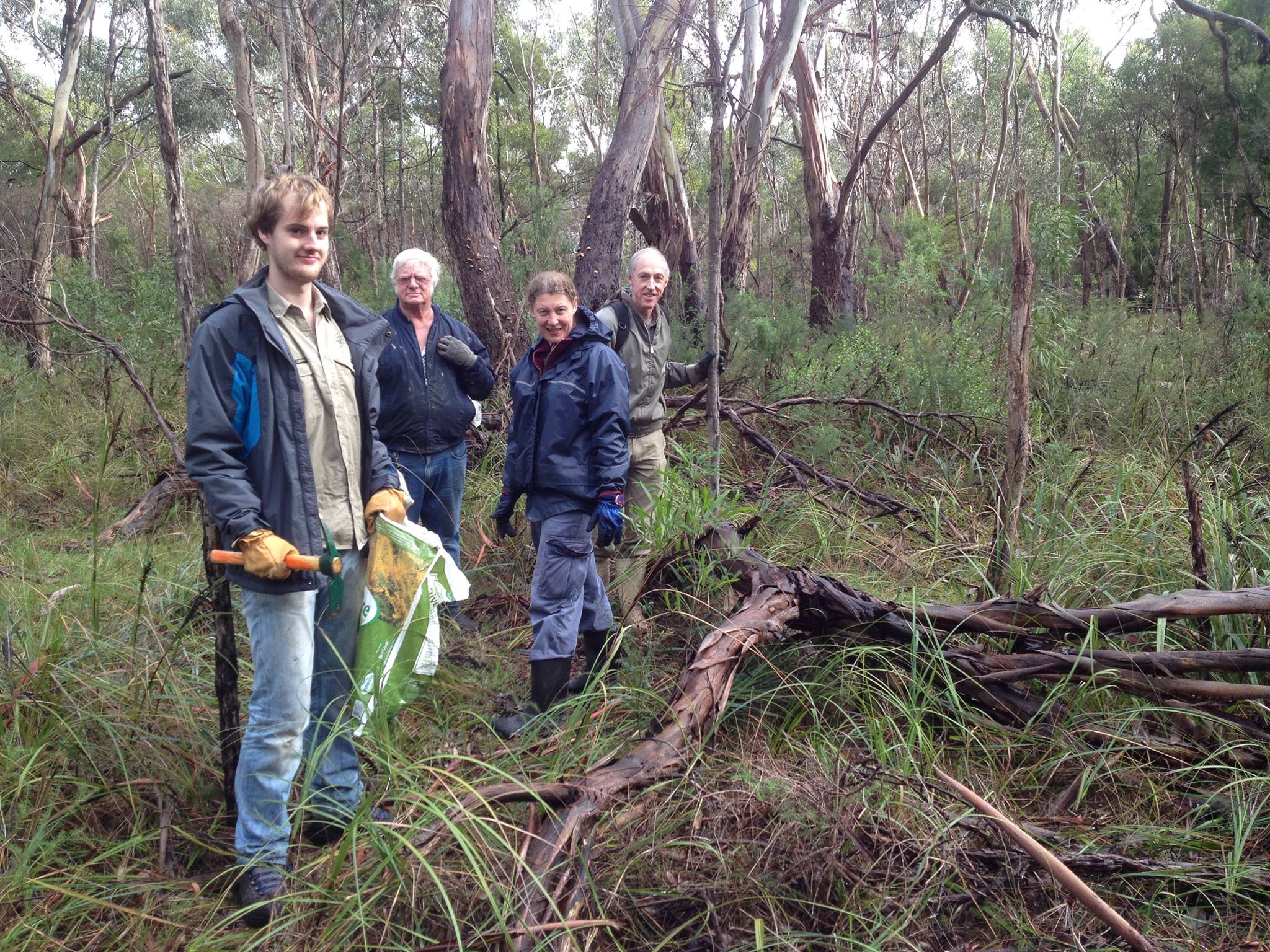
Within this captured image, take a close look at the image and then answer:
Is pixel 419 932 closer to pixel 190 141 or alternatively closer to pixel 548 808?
pixel 548 808

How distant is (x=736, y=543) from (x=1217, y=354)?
620 cm

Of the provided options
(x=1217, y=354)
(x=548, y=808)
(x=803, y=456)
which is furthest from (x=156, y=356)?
(x=1217, y=354)

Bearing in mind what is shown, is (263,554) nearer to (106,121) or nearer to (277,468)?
(277,468)

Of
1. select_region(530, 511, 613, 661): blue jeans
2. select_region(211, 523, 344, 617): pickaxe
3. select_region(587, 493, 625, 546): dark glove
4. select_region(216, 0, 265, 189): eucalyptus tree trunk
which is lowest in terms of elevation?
select_region(530, 511, 613, 661): blue jeans

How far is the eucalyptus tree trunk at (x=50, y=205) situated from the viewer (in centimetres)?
935

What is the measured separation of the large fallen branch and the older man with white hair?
1835 mm

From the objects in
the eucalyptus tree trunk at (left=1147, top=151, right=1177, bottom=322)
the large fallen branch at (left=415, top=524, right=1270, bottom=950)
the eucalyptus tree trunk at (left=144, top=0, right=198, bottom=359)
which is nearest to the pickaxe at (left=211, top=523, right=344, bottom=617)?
the large fallen branch at (left=415, top=524, right=1270, bottom=950)

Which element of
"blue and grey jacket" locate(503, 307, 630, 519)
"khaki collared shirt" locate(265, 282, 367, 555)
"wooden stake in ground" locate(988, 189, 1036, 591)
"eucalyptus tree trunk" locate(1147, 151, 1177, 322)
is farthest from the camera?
"eucalyptus tree trunk" locate(1147, 151, 1177, 322)

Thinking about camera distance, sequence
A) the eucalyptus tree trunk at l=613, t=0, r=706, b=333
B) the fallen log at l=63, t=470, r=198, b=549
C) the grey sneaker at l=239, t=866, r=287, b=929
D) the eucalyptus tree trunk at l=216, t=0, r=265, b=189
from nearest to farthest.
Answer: the grey sneaker at l=239, t=866, r=287, b=929 < the fallen log at l=63, t=470, r=198, b=549 < the eucalyptus tree trunk at l=613, t=0, r=706, b=333 < the eucalyptus tree trunk at l=216, t=0, r=265, b=189

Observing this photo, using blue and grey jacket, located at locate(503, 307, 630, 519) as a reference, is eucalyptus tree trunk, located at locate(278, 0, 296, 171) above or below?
above

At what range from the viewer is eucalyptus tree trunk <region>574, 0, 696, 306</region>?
730 centimetres

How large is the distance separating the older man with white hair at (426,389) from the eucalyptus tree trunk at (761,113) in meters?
1.95

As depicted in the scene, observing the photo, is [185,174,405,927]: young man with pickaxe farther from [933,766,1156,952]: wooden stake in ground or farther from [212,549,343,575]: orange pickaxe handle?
[933,766,1156,952]: wooden stake in ground

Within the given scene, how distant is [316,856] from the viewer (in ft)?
8.64
